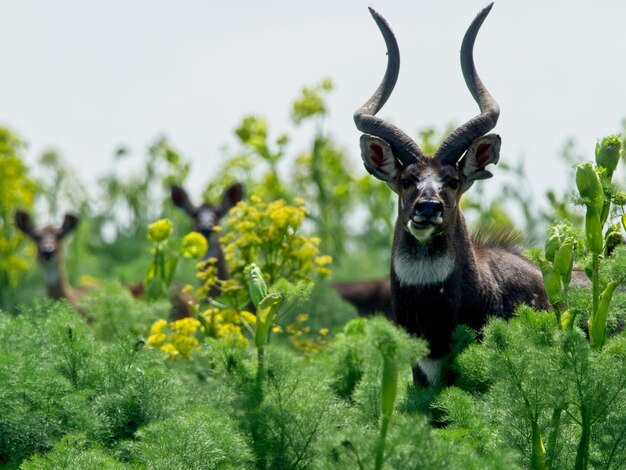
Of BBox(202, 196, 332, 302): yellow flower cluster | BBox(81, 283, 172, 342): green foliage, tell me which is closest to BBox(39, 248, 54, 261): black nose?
BBox(81, 283, 172, 342): green foliage

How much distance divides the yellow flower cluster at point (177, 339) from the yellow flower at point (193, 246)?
56cm

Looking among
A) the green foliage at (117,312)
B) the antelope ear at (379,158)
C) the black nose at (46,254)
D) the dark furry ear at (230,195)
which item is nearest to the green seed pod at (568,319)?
the antelope ear at (379,158)

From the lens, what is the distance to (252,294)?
878 cm

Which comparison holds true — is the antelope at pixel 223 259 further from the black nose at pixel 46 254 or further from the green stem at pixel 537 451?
the green stem at pixel 537 451

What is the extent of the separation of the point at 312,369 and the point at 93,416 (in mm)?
1566

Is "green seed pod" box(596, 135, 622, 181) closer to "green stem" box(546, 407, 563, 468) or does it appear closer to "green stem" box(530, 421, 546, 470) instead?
"green stem" box(546, 407, 563, 468)

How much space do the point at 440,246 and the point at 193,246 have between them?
2.18 meters

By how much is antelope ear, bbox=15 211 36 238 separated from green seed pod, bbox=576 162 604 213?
572 inches

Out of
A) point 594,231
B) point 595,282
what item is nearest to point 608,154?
point 594,231

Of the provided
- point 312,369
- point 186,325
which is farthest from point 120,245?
point 312,369

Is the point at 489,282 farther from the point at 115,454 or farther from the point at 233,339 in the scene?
the point at 115,454

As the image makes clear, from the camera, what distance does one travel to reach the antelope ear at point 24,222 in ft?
69.1

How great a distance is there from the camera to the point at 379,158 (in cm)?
1012

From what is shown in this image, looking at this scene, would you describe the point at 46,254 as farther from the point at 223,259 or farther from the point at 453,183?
the point at 453,183
